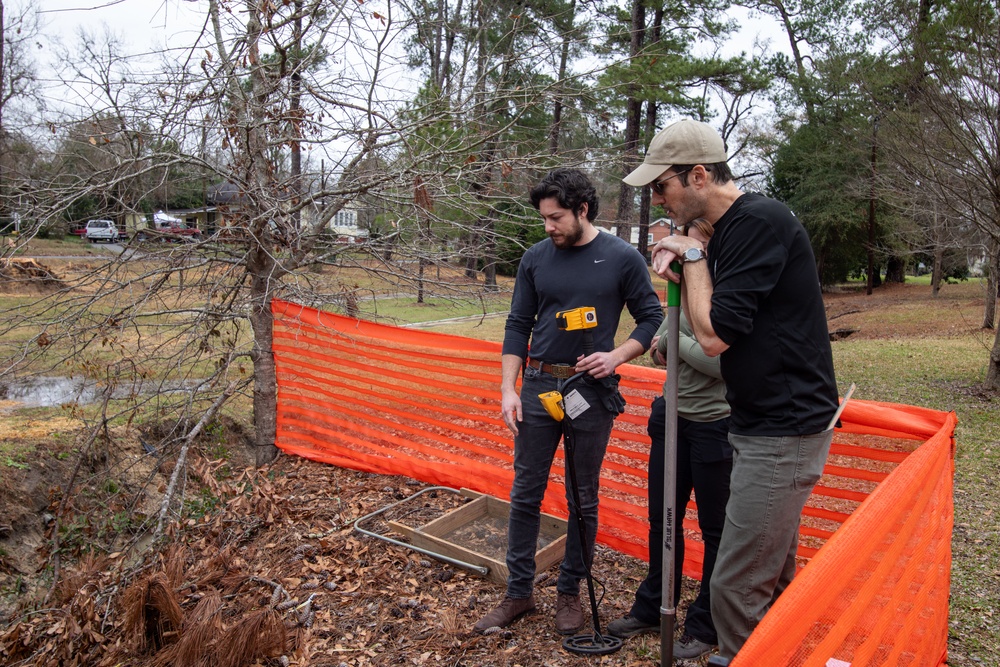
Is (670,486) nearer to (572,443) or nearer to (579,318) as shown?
(572,443)

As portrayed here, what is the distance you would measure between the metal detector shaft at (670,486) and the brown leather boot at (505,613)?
99 cm

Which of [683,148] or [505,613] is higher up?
[683,148]

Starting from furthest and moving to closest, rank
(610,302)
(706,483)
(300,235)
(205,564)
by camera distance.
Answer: (300,235) < (205,564) < (610,302) < (706,483)

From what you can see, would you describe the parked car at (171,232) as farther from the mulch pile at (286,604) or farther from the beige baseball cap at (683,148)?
the beige baseball cap at (683,148)

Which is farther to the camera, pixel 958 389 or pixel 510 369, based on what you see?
pixel 958 389

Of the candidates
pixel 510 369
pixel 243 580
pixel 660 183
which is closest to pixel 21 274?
pixel 243 580

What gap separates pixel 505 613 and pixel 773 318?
1871 millimetres

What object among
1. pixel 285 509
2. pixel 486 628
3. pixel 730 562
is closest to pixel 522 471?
pixel 486 628

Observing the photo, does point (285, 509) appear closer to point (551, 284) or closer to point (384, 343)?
point (384, 343)

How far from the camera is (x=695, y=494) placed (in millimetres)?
2922

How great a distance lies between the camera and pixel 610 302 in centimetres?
309

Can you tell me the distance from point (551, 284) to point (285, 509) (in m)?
2.66

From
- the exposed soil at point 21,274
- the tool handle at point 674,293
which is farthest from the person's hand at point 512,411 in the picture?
the exposed soil at point 21,274

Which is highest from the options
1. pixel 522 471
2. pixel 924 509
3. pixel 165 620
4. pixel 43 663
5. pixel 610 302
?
pixel 610 302
